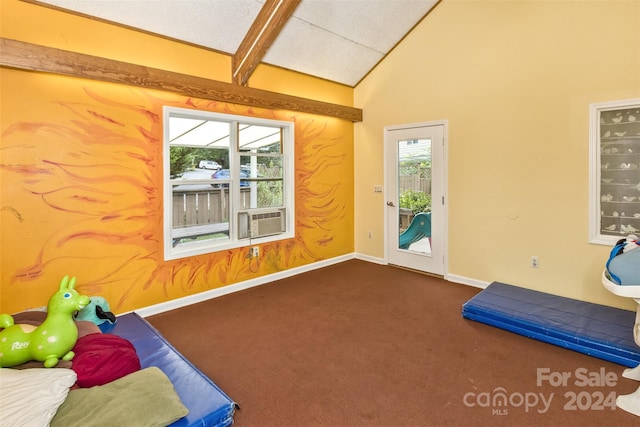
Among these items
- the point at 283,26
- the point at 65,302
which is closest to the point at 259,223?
the point at 283,26

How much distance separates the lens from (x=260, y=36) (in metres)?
3.62

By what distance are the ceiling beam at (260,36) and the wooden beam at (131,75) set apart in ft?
0.68

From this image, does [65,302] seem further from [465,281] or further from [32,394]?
[465,281]

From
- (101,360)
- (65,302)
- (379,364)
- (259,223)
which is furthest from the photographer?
(259,223)

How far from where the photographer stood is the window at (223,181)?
371 cm

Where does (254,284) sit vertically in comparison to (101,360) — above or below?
below

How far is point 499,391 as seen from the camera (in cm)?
219

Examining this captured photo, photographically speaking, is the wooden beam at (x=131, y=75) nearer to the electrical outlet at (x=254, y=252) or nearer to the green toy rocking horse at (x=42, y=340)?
the electrical outlet at (x=254, y=252)

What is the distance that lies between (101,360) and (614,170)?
4491 mm

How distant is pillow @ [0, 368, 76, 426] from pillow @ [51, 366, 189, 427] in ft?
0.18

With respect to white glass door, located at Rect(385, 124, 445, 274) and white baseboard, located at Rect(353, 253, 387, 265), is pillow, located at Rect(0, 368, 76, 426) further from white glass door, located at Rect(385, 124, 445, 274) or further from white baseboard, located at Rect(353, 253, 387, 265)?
white baseboard, located at Rect(353, 253, 387, 265)

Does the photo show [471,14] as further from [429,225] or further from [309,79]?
[429,225]

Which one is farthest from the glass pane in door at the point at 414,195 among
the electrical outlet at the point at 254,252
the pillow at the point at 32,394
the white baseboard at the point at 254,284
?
the pillow at the point at 32,394

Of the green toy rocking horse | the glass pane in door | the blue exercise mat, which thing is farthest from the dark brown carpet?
the glass pane in door
